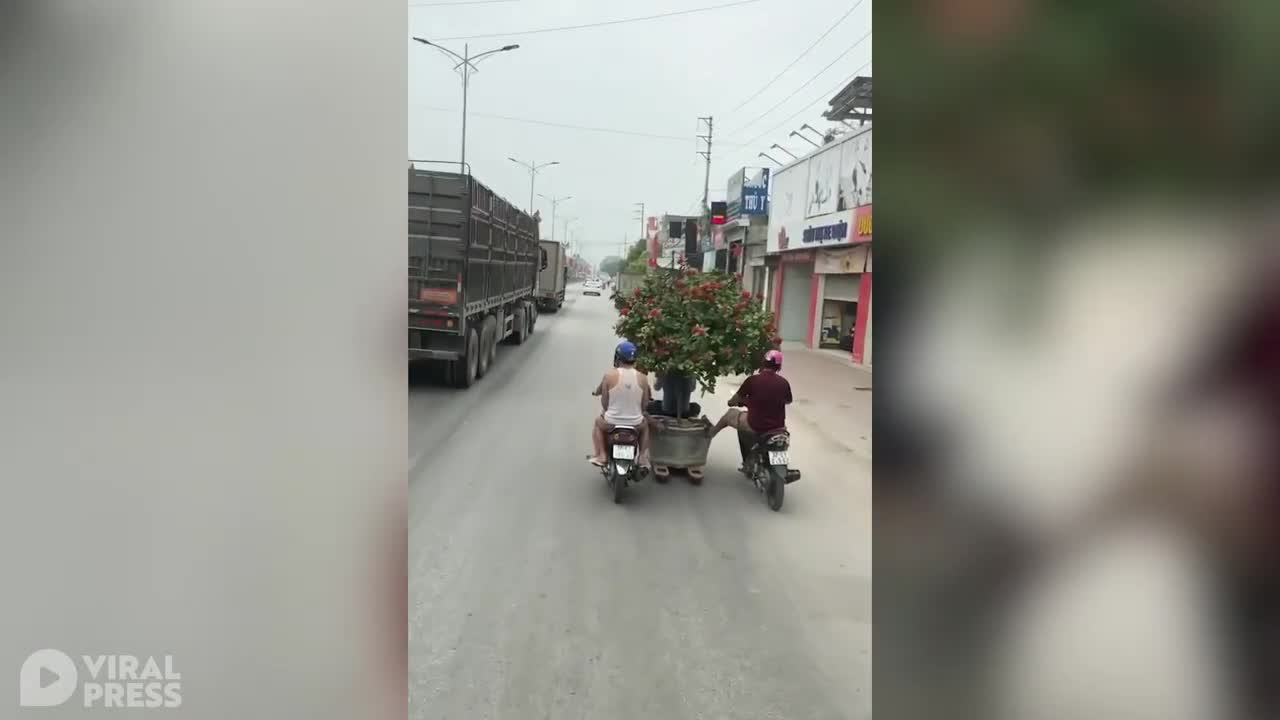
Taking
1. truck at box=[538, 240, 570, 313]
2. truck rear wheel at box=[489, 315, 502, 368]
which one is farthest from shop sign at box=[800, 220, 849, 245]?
truck at box=[538, 240, 570, 313]

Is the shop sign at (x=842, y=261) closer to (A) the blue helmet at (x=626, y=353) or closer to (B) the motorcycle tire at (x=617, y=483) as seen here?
(A) the blue helmet at (x=626, y=353)

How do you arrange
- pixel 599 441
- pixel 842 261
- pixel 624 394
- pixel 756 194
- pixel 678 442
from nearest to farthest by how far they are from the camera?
1. pixel 624 394
2. pixel 599 441
3. pixel 678 442
4. pixel 842 261
5. pixel 756 194

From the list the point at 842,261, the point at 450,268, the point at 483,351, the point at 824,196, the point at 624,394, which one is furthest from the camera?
the point at 824,196

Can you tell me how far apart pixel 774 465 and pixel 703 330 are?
4.07 feet

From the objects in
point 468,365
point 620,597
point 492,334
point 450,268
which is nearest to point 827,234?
point 492,334

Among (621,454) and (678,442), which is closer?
(621,454)

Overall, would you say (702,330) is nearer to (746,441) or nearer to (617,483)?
(746,441)

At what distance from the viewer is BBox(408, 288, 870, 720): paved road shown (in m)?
3.28

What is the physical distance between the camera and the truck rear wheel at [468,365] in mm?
11203

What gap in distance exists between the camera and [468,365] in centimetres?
1138
